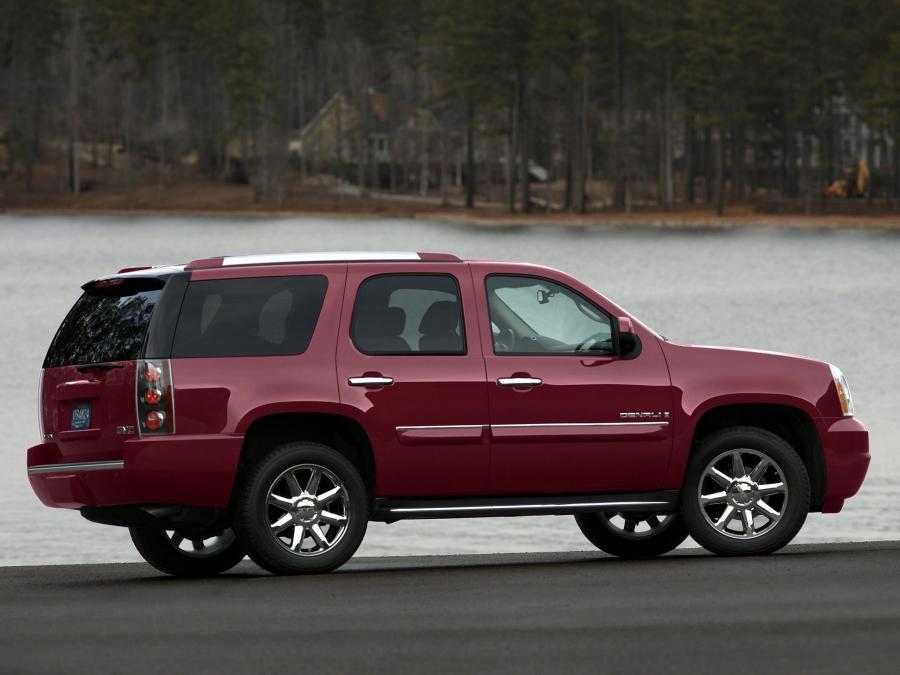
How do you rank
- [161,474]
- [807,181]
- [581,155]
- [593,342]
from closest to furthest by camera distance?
[161,474] → [593,342] → [807,181] → [581,155]

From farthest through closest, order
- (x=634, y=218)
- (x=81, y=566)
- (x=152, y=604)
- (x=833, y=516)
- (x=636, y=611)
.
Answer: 1. (x=634, y=218)
2. (x=833, y=516)
3. (x=81, y=566)
4. (x=152, y=604)
5. (x=636, y=611)

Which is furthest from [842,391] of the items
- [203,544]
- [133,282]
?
[133,282]

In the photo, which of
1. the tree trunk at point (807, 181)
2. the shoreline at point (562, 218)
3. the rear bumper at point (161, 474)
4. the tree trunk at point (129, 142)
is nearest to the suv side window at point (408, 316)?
the rear bumper at point (161, 474)

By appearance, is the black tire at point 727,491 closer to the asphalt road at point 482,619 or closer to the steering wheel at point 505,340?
the asphalt road at point 482,619

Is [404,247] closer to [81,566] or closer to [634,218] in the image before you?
[634,218]

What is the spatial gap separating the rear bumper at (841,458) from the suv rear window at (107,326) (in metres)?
4.08

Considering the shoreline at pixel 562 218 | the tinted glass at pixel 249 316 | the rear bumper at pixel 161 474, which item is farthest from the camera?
the shoreline at pixel 562 218

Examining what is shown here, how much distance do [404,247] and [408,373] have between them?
88069mm

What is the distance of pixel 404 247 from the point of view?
9894cm

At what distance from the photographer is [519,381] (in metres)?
11.2

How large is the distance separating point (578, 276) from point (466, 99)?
2767 inches

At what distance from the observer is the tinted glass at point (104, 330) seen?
10.8m

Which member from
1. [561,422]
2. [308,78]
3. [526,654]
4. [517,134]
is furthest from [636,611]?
[308,78]

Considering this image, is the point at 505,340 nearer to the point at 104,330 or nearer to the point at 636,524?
the point at 636,524
